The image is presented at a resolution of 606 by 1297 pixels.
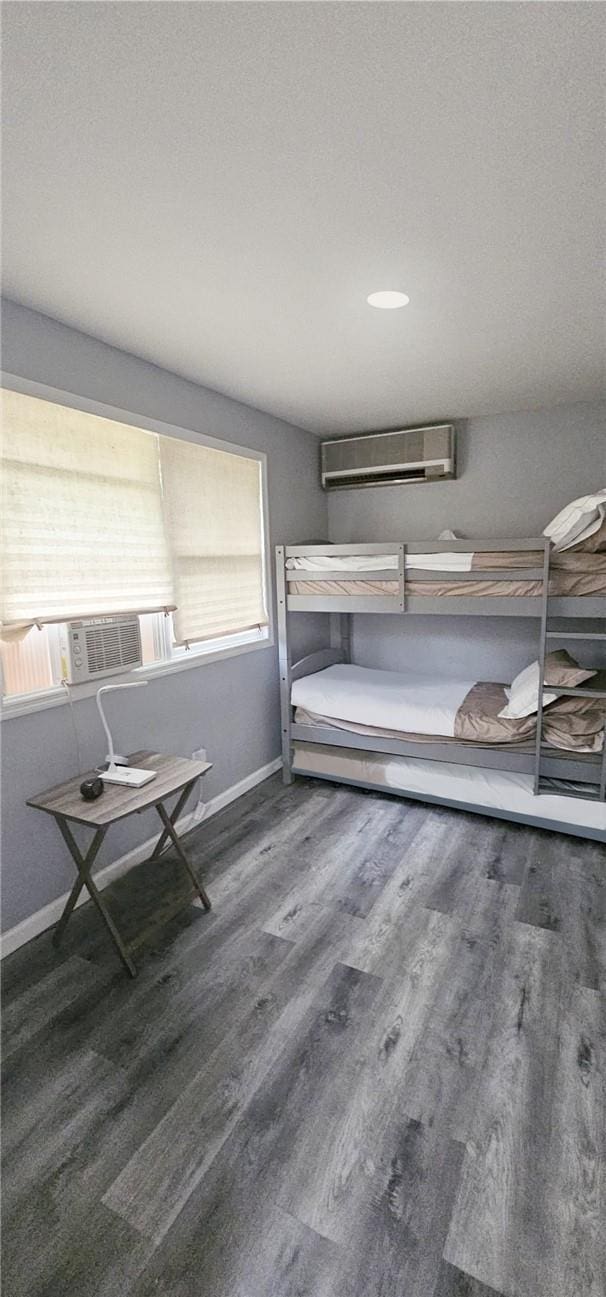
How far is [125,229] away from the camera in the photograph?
1.53 meters

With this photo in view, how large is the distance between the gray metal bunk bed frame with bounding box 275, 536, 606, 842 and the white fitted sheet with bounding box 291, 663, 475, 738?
0.10m

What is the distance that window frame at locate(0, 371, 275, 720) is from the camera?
6.53ft

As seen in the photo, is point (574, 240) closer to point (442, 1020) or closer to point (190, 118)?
point (190, 118)

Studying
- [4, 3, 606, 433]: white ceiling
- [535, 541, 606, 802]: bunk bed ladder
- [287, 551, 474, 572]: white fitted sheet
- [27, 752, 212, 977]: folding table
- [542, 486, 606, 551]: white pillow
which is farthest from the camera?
[287, 551, 474, 572]: white fitted sheet

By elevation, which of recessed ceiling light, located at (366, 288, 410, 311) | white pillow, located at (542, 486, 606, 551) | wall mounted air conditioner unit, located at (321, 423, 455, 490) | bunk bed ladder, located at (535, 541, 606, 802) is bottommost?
bunk bed ladder, located at (535, 541, 606, 802)

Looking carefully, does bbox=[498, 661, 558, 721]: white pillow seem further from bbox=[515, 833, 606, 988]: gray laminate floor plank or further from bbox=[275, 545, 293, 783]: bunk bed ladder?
bbox=[275, 545, 293, 783]: bunk bed ladder

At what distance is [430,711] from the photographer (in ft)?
9.66

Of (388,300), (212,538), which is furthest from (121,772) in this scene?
(388,300)

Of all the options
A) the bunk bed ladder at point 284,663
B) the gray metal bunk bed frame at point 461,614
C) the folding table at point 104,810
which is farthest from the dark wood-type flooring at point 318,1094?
the bunk bed ladder at point 284,663

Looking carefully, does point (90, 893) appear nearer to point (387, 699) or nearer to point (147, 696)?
point (147, 696)

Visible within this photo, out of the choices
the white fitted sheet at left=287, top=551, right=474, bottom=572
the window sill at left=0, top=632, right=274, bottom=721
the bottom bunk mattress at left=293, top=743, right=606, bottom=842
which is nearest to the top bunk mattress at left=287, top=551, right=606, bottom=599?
the white fitted sheet at left=287, top=551, right=474, bottom=572

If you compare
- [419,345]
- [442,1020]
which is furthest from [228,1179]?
[419,345]

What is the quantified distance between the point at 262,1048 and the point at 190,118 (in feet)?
7.89

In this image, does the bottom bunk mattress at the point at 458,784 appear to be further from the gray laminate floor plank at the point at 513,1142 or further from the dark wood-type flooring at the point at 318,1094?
the gray laminate floor plank at the point at 513,1142
